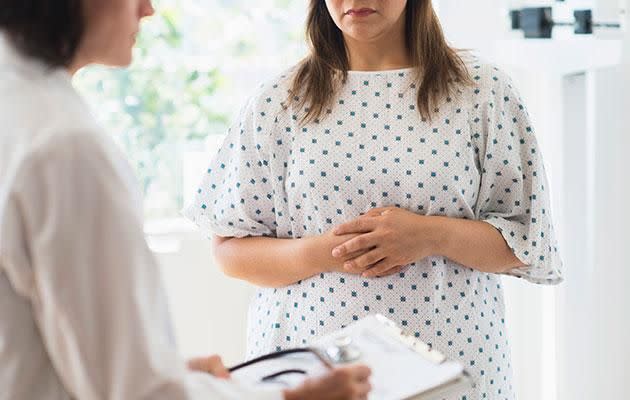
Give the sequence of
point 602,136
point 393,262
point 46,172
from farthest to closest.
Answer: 1. point 602,136
2. point 393,262
3. point 46,172

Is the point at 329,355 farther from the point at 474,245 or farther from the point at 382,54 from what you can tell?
the point at 382,54

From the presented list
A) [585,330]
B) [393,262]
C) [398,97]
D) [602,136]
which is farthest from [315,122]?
[585,330]

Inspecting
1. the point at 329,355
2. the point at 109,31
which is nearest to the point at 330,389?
the point at 329,355

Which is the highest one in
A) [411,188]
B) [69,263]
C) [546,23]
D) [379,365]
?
[546,23]

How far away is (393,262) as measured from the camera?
4.99 ft

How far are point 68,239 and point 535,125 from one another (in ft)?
6.19

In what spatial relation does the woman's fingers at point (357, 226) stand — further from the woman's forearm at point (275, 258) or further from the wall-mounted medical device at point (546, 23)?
the wall-mounted medical device at point (546, 23)

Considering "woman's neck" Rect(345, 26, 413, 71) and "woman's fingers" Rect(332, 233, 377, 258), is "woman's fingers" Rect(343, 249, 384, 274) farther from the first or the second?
"woman's neck" Rect(345, 26, 413, 71)

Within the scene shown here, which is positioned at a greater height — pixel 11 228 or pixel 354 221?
pixel 11 228

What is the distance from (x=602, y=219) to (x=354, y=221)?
0.79 m

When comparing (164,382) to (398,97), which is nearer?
(164,382)

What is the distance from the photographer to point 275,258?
1605 millimetres

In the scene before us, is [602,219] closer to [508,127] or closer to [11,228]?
[508,127]

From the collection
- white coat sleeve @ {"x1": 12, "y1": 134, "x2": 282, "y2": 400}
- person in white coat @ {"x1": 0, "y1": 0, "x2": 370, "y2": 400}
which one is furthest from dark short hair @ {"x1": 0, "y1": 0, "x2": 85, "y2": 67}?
white coat sleeve @ {"x1": 12, "y1": 134, "x2": 282, "y2": 400}
